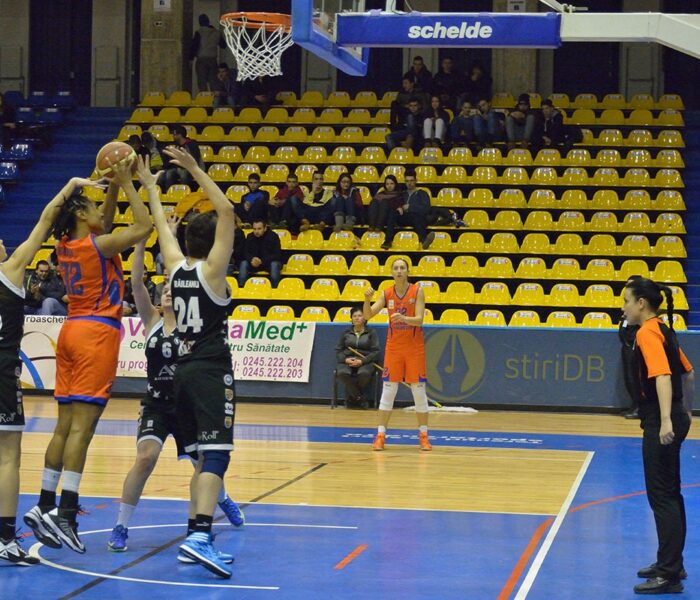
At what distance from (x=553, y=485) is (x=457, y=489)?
3.08 feet

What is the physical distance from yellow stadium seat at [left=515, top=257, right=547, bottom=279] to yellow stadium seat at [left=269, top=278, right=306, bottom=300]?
3448mm

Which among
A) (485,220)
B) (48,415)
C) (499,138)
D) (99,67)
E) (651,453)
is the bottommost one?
(48,415)

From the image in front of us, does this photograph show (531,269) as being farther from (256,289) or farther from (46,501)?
(46,501)

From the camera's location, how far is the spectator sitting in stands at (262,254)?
64.4 ft

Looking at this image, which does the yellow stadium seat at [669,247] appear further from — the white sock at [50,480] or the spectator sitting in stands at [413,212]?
the white sock at [50,480]

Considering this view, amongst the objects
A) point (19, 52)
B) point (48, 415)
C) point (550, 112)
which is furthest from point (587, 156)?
point (19, 52)

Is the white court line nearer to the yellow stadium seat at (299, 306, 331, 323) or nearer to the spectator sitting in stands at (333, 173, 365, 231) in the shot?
the yellow stadium seat at (299, 306, 331, 323)

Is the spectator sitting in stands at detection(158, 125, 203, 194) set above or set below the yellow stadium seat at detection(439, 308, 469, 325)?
above

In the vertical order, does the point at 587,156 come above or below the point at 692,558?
above

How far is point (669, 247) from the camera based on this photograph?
19.8 m

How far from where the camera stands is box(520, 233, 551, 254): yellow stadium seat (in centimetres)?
1995

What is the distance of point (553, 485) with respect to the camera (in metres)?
10.7

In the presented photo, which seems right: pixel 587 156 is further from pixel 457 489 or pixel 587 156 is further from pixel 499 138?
pixel 457 489

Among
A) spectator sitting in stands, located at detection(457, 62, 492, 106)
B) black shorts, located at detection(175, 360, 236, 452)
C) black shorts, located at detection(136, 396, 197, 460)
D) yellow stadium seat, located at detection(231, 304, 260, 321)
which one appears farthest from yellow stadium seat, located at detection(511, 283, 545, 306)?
black shorts, located at detection(175, 360, 236, 452)
